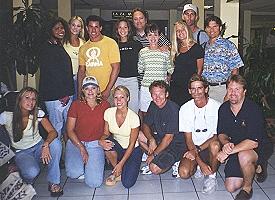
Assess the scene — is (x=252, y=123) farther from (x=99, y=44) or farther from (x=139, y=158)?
(x=99, y=44)

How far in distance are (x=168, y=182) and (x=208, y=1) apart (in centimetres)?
791

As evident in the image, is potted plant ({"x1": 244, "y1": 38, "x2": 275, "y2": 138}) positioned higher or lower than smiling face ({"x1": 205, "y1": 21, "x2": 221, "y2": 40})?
lower

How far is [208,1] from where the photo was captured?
10820 millimetres

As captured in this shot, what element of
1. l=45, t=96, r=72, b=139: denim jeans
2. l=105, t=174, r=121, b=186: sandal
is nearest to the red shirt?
l=45, t=96, r=72, b=139: denim jeans

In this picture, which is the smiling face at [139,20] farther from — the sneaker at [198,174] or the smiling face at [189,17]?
the sneaker at [198,174]

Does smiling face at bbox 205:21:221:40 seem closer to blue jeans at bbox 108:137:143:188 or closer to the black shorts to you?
the black shorts

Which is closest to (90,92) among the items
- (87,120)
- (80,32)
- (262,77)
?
(87,120)

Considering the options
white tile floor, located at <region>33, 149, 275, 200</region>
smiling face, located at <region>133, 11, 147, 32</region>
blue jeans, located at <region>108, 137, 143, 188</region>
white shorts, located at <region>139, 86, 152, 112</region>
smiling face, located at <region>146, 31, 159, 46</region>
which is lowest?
white tile floor, located at <region>33, 149, 275, 200</region>

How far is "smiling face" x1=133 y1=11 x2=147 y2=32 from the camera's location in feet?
13.7

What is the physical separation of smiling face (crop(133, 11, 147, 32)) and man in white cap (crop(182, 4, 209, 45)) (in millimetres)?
426

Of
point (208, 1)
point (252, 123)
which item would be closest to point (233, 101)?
point (252, 123)

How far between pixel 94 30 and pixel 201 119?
1.40m

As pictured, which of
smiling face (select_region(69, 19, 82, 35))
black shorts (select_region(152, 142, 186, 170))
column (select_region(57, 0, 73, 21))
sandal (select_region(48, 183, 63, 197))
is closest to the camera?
sandal (select_region(48, 183, 63, 197))

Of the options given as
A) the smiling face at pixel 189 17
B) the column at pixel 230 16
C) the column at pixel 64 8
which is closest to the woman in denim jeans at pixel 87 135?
the smiling face at pixel 189 17
